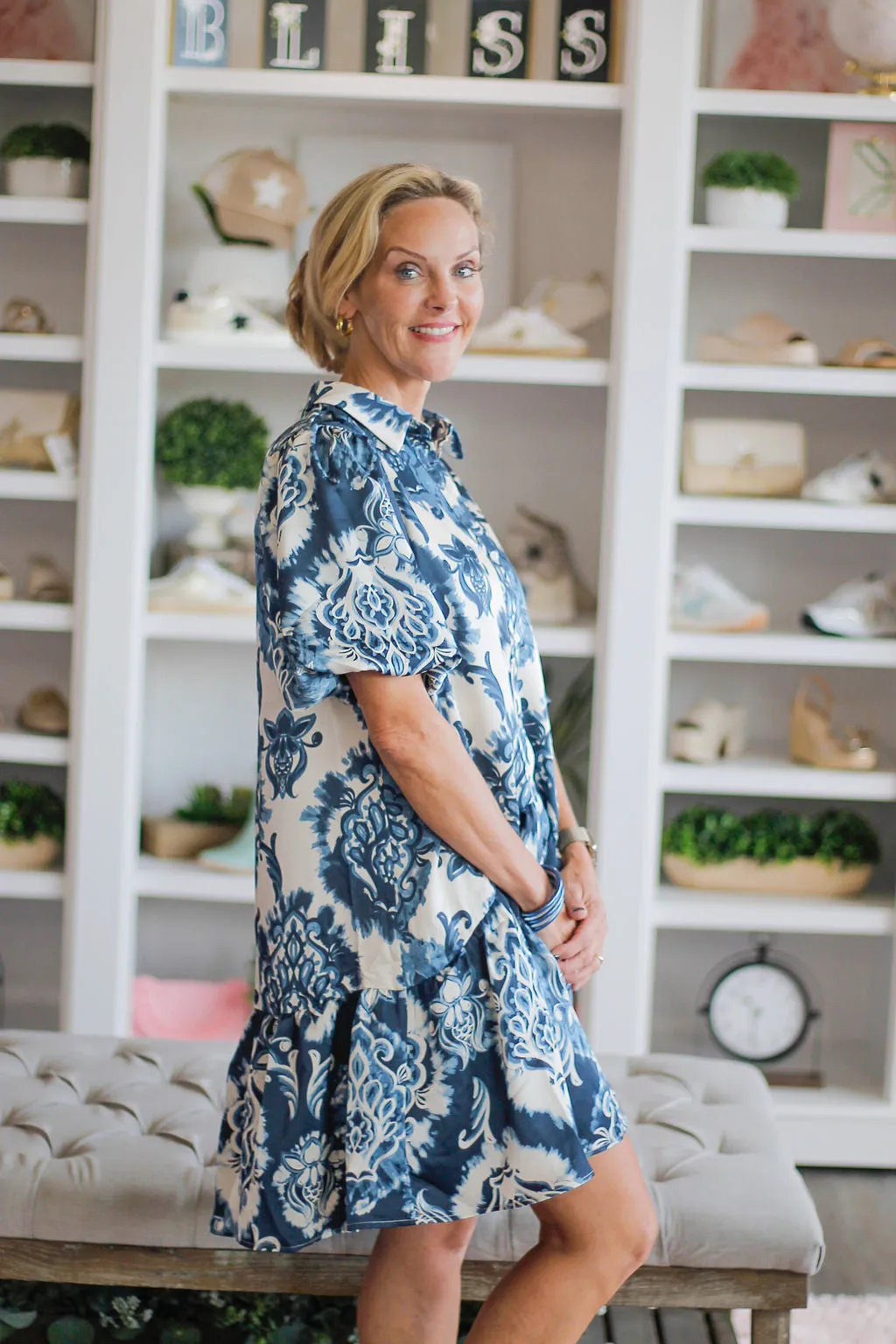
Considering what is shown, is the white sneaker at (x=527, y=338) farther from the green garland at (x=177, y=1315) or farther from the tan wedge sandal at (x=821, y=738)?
the green garland at (x=177, y=1315)

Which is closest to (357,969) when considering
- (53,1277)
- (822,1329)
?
(53,1277)

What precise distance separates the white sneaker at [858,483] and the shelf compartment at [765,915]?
2.68ft

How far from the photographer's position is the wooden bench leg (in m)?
1.78

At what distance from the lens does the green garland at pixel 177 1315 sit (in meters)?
1.98

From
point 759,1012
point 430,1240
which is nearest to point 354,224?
point 430,1240

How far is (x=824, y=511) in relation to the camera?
111 inches

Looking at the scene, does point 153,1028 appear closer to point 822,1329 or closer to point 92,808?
point 92,808

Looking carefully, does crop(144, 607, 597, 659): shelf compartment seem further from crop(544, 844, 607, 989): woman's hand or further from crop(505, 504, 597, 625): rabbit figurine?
crop(544, 844, 607, 989): woman's hand

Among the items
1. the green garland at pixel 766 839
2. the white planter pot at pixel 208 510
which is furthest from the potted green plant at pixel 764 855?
the white planter pot at pixel 208 510

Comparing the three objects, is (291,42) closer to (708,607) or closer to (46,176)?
(46,176)

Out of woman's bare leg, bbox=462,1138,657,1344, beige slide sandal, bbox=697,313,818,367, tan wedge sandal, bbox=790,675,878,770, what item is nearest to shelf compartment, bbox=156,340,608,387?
beige slide sandal, bbox=697,313,818,367

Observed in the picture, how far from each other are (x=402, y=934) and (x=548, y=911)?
0.16 meters

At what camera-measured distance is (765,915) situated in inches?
113

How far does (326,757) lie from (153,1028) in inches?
71.1
